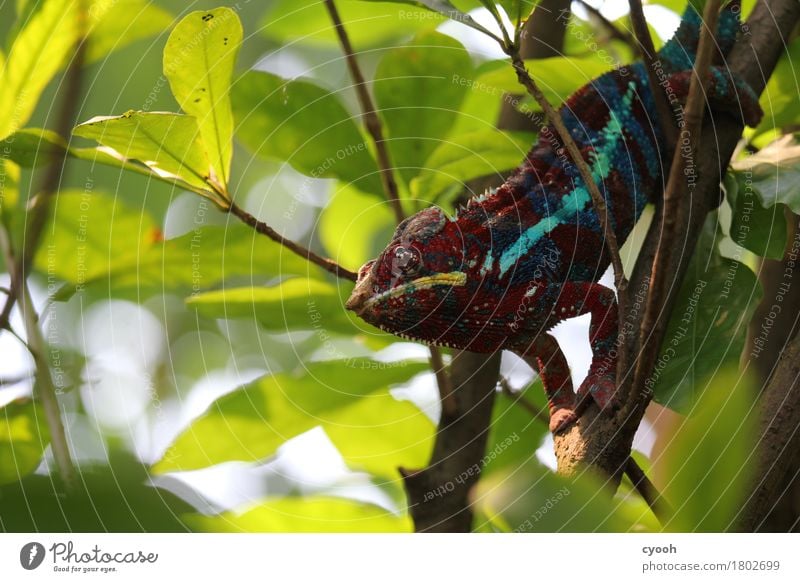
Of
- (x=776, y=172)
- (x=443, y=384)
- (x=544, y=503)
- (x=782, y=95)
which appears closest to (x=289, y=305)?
(x=443, y=384)

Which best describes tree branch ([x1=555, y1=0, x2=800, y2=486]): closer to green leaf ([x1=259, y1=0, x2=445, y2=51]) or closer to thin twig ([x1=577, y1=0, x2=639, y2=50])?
thin twig ([x1=577, y1=0, x2=639, y2=50])

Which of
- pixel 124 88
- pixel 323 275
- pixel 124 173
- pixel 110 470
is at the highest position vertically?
pixel 124 88

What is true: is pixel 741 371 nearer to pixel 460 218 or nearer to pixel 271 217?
pixel 460 218

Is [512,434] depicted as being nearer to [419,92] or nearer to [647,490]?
[647,490]

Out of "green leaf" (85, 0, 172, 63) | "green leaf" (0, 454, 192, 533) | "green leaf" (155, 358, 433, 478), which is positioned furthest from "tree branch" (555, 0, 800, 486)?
"green leaf" (85, 0, 172, 63)

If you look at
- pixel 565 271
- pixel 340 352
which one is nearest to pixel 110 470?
pixel 340 352
